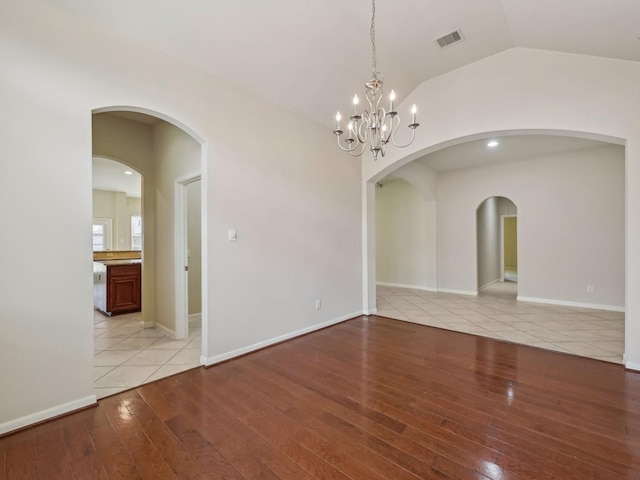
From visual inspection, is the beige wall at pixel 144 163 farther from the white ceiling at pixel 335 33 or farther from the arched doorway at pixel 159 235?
the white ceiling at pixel 335 33

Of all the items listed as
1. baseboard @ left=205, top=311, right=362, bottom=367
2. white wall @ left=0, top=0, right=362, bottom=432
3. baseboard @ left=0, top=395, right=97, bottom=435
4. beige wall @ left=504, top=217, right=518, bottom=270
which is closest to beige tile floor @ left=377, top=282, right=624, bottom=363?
baseboard @ left=205, top=311, right=362, bottom=367

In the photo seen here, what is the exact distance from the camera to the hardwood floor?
1555 millimetres

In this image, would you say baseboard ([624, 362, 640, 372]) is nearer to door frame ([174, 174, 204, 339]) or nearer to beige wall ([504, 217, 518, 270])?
door frame ([174, 174, 204, 339])

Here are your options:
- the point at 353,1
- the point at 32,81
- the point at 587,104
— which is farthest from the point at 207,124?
the point at 587,104

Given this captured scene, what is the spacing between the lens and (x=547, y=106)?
3.09 metres

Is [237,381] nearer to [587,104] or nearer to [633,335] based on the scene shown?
[633,335]

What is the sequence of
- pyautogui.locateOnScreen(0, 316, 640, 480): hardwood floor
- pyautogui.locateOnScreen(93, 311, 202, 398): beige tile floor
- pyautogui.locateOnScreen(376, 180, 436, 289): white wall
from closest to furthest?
pyautogui.locateOnScreen(0, 316, 640, 480): hardwood floor
pyautogui.locateOnScreen(93, 311, 202, 398): beige tile floor
pyautogui.locateOnScreen(376, 180, 436, 289): white wall

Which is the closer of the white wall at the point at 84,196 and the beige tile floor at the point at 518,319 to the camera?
the white wall at the point at 84,196

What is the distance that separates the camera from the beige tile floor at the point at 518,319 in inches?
133

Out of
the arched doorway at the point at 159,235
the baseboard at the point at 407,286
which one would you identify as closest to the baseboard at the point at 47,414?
the arched doorway at the point at 159,235

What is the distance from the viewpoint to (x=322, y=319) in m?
4.02

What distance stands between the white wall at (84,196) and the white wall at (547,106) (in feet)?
6.24

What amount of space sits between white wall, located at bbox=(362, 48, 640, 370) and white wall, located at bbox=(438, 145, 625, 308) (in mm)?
2464

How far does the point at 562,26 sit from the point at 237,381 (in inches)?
169
